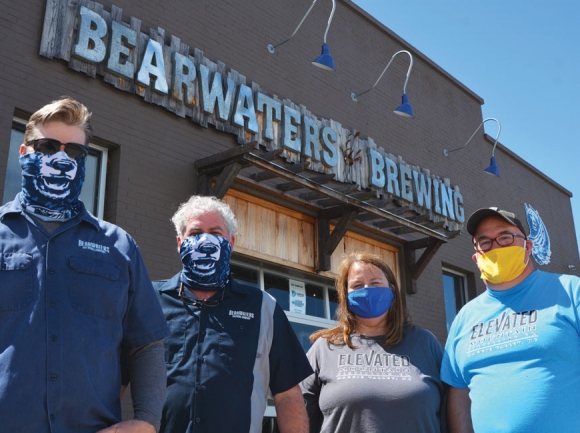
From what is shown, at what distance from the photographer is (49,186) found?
2.20 meters

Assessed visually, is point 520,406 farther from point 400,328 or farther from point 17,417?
point 17,417

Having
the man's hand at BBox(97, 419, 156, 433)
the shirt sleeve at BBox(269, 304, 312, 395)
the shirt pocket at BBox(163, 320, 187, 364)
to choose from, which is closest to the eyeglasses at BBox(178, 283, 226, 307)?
the shirt pocket at BBox(163, 320, 187, 364)

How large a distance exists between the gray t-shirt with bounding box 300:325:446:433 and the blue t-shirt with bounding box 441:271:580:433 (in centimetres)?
20

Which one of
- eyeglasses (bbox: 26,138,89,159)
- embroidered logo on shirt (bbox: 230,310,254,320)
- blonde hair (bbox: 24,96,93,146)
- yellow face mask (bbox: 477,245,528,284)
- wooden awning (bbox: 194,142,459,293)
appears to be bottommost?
embroidered logo on shirt (bbox: 230,310,254,320)

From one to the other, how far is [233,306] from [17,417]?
1.29 m

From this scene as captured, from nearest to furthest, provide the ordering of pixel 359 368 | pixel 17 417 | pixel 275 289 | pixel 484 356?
pixel 17 417 < pixel 484 356 < pixel 359 368 < pixel 275 289

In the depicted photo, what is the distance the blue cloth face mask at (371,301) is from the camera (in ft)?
12.2

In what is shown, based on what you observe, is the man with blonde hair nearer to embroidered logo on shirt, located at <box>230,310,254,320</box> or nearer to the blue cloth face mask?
embroidered logo on shirt, located at <box>230,310,254,320</box>

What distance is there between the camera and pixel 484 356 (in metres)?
3.19

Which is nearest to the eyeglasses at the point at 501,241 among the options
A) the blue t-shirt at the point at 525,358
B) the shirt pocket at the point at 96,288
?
the blue t-shirt at the point at 525,358

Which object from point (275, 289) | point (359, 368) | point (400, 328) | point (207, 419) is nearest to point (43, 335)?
point (207, 419)

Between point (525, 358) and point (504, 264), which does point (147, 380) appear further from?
point (504, 264)

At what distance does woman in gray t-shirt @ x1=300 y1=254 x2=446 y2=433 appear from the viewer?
3.33 m

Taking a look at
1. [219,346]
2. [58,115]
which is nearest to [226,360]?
[219,346]
